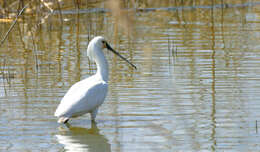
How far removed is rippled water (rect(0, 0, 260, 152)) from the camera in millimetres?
7172

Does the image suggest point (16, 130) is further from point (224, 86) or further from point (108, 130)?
point (224, 86)

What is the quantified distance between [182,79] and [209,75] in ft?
1.71

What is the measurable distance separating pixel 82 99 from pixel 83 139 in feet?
2.01

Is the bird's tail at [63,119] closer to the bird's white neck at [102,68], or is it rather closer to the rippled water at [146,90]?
the rippled water at [146,90]

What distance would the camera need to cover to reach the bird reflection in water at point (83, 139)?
277 inches

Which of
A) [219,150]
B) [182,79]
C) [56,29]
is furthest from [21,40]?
[219,150]

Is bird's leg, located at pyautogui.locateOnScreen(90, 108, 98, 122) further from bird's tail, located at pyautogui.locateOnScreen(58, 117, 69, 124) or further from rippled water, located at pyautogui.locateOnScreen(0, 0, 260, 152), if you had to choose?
bird's tail, located at pyautogui.locateOnScreen(58, 117, 69, 124)

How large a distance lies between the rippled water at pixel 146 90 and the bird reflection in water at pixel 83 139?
0.01 meters

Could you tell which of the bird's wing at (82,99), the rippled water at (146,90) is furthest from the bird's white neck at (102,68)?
the rippled water at (146,90)

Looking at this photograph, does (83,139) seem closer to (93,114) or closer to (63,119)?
(63,119)

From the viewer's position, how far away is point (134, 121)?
7.91 meters

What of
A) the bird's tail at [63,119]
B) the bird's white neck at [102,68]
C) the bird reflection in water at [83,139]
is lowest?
the bird reflection in water at [83,139]

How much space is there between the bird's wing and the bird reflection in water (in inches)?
8.3

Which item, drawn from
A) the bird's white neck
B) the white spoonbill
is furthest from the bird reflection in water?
the bird's white neck
